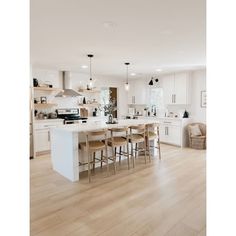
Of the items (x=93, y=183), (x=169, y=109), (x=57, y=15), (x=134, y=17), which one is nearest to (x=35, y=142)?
(x=93, y=183)

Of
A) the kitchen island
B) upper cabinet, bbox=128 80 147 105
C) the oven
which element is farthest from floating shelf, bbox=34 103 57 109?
upper cabinet, bbox=128 80 147 105

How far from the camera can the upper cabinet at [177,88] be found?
6.71 m

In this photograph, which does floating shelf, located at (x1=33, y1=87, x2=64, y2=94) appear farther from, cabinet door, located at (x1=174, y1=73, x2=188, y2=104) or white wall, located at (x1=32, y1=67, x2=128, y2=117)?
cabinet door, located at (x1=174, y1=73, x2=188, y2=104)

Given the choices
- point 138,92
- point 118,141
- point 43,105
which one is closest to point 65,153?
point 118,141

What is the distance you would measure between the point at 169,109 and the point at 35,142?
479 centimetres

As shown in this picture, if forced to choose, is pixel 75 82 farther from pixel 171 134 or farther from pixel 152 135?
pixel 171 134

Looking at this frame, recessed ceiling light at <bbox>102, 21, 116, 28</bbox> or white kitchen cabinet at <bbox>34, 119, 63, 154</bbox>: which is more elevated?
recessed ceiling light at <bbox>102, 21, 116, 28</bbox>

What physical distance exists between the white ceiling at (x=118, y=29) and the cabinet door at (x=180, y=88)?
202cm

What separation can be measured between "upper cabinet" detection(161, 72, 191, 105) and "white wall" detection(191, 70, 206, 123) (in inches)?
7.9

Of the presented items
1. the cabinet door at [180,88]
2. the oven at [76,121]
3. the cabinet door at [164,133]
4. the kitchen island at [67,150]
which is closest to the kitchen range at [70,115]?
the oven at [76,121]

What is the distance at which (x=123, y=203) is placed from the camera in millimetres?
2873

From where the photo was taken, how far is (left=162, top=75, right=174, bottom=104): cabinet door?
23.4 feet

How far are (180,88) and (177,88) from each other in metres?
0.12

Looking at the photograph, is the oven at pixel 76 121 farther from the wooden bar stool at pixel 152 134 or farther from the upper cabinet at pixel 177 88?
the upper cabinet at pixel 177 88
